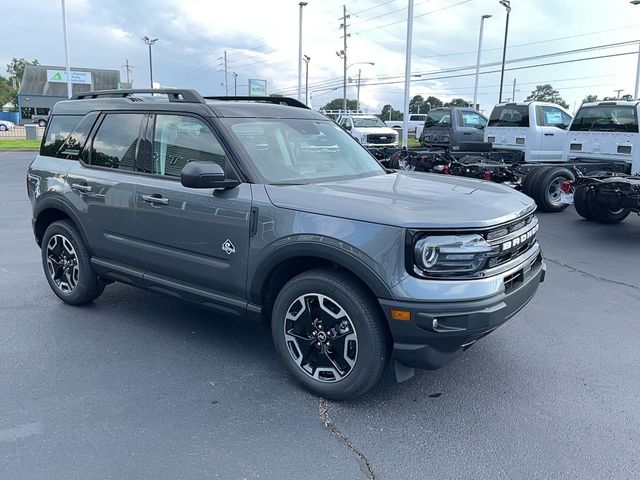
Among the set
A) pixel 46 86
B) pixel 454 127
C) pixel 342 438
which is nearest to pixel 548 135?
pixel 454 127

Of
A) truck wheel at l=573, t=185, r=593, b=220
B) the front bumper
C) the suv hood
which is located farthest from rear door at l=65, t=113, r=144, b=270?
truck wheel at l=573, t=185, r=593, b=220

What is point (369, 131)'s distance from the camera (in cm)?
2422

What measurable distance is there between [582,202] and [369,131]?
50.2ft

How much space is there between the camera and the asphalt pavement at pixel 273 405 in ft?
9.37

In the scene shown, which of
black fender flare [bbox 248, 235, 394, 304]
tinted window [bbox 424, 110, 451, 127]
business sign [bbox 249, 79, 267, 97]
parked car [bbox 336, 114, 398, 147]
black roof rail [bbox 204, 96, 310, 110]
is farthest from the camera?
business sign [bbox 249, 79, 267, 97]

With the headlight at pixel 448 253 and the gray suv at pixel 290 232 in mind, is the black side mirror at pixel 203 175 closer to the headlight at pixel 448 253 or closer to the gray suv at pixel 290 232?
the gray suv at pixel 290 232

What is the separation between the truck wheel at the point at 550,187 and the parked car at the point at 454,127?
24.0ft

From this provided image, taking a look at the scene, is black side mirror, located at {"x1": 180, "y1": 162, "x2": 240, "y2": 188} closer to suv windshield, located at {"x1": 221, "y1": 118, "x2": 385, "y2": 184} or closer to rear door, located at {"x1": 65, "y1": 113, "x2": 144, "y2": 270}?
suv windshield, located at {"x1": 221, "y1": 118, "x2": 385, "y2": 184}

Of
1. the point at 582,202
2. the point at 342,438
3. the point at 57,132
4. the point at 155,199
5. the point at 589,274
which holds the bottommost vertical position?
the point at 342,438

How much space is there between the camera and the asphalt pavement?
2.86m

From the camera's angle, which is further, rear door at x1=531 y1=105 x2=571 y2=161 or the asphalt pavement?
rear door at x1=531 y1=105 x2=571 y2=161

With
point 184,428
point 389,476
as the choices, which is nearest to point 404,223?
point 389,476

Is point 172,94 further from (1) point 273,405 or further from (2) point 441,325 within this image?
(2) point 441,325

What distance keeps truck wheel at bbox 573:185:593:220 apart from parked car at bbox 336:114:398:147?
13.9 metres
